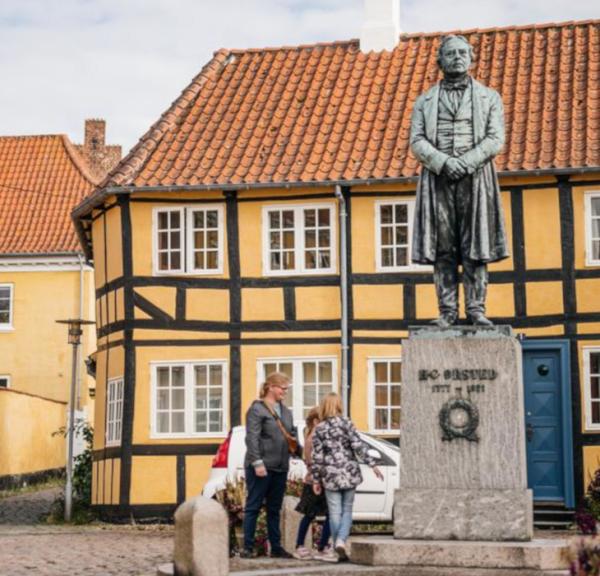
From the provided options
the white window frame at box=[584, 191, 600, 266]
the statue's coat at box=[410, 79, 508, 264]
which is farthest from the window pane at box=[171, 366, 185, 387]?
the statue's coat at box=[410, 79, 508, 264]

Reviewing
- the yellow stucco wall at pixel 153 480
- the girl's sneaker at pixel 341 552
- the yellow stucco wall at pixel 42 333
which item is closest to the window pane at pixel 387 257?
the yellow stucco wall at pixel 153 480

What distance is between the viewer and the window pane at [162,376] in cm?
2353

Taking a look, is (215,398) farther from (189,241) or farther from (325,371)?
(189,241)

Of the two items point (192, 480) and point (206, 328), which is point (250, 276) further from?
point (192, 480)

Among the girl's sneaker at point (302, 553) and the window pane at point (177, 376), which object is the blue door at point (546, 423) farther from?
the girl's sneaker at point (302, 553)

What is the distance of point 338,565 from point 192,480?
10.9 meters

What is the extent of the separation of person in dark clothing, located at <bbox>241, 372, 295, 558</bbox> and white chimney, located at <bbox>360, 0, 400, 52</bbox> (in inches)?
533

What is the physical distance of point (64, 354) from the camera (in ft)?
131

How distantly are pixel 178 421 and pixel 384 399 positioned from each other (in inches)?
128

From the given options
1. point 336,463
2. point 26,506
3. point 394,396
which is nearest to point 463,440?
point 336,463

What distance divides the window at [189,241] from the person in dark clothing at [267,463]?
9625 mm

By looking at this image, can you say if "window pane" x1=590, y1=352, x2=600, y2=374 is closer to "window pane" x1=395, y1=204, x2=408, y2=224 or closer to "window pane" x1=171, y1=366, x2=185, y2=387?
"window pane" x1=395, y1=204, x2=408, y2=224

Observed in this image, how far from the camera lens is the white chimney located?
2656 cm

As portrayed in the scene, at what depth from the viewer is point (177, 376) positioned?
23531 millimetres
